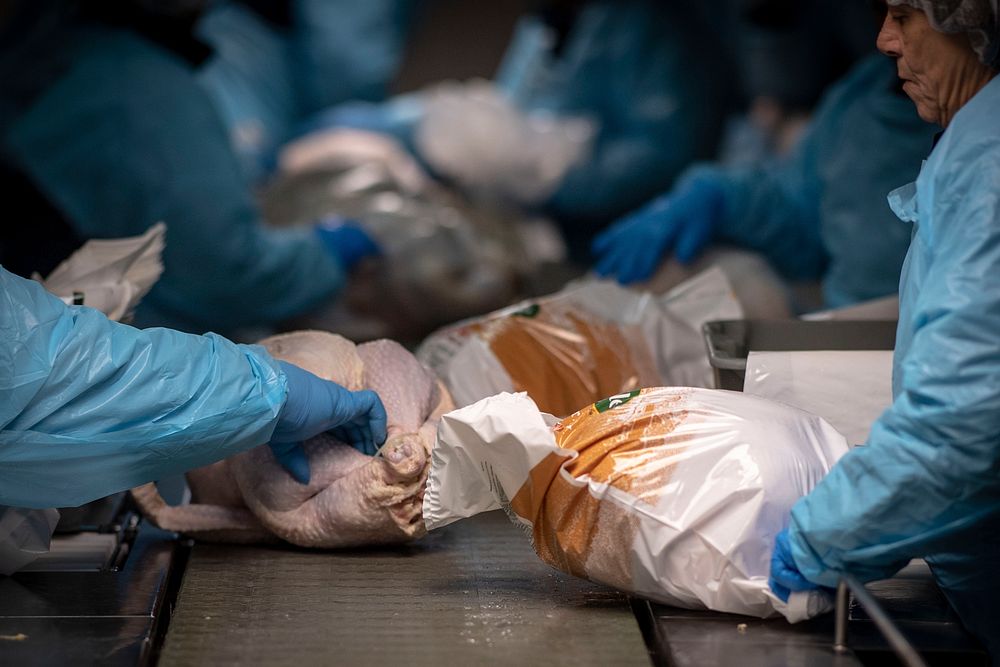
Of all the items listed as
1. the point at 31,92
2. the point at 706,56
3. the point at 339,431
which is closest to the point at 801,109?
the point at 706,56

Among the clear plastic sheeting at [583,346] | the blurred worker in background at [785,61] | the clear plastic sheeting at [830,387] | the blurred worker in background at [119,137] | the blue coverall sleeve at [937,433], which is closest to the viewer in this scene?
the blue coverall sleeve at [937,433]

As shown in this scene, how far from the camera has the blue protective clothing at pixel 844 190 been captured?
110 inches

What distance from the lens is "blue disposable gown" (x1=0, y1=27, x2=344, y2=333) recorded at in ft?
9.81

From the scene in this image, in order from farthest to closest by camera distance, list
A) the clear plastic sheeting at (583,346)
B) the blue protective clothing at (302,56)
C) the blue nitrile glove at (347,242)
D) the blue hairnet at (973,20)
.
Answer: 1. the blue protective clothing at (302,56)
2. the blue nitrile glove at (347,242)
3. the clear plastic sheeting at (583,346)
4. the blue hairnet at (973,20)

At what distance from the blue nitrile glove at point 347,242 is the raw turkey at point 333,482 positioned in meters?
1.62

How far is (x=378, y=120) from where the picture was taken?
4.80 m

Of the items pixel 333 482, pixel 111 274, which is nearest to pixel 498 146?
pixel 111 274

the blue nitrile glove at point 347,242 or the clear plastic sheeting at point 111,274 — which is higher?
the clear plastic sheeting at point 111,274

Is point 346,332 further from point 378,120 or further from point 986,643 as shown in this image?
point 986,643

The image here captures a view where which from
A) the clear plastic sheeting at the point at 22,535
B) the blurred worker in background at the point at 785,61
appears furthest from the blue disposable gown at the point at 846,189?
the clear plastic sheeting at the point at 22,535

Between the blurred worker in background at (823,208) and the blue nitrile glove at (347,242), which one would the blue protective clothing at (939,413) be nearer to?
the blurred worker in background at (823,208)

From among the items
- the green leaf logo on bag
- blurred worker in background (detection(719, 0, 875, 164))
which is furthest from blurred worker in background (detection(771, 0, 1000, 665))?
blurred worker in background (detection(719, 0, 875, 164))

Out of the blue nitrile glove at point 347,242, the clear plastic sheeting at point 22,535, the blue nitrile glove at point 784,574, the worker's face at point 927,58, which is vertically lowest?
the blue nitrile glove at point 347,242

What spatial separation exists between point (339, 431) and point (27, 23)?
5.58ft
